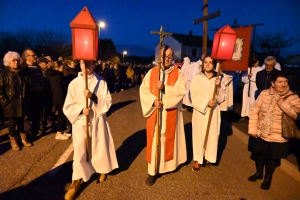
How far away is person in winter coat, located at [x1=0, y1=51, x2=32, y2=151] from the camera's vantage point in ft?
16.6

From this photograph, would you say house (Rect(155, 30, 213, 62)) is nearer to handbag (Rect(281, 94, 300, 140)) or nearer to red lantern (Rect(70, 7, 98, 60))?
handbag (Rect(281, 94, 300, 140))

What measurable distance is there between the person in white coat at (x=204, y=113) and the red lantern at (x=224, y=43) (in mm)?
289

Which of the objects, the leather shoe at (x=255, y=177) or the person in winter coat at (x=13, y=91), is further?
the person in winter coat at (x=13, y=91)

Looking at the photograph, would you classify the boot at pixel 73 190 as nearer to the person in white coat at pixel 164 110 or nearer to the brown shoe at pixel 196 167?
the person in white coat at pixel 164 110

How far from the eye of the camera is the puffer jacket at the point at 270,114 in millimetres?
3521

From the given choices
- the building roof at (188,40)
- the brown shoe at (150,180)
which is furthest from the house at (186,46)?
the brown shoe at (150,180)

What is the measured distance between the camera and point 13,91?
5.18 meters

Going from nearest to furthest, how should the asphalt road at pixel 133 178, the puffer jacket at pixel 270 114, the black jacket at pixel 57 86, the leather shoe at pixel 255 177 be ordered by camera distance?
the puffer jacket at pixel 270 114 < the asphalt road at pixel 133 178 < the leather shoe at pixel 255 177 < the black jacket at pixel 57 86

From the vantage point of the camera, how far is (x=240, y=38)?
22.7 ft

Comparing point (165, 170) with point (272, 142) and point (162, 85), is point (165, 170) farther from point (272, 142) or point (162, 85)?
point (272, 142)

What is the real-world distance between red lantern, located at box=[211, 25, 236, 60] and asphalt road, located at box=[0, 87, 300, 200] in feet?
6.88

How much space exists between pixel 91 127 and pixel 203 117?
79.5 inches

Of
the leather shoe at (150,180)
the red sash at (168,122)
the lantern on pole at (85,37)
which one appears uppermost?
the lantern on pole at (85,37)

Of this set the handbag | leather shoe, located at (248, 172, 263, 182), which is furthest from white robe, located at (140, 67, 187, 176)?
the handbag
